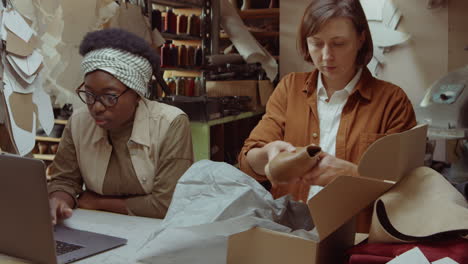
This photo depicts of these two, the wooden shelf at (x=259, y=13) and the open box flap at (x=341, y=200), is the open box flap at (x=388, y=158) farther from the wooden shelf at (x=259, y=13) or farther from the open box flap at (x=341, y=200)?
the wooden shelf at (x=259, y=13)

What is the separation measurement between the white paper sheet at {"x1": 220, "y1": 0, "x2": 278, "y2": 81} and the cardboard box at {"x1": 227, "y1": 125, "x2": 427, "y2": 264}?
333 cm

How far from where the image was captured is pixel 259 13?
5195 millimetres

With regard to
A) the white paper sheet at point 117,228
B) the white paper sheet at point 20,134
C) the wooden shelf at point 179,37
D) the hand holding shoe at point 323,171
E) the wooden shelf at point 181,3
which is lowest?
the white paper sheet at point 117,228

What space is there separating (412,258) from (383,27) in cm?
336

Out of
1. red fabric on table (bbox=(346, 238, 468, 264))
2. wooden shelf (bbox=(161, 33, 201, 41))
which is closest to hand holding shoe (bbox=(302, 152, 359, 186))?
red fabric on table (bbox=(346, 238, 468, 264))

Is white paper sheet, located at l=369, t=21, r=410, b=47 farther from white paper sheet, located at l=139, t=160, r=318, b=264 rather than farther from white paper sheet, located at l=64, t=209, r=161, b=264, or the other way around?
white paper sheet, located at l=139, t=160, r=318, b=264

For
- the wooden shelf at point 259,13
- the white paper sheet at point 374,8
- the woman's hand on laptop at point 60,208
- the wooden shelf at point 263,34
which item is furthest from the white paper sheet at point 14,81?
the wooden shelf at point 259,13

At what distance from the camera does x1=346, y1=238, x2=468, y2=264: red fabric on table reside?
73cm

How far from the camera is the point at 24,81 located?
213 cm

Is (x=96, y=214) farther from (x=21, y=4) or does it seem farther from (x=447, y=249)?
(x=447, y=249)

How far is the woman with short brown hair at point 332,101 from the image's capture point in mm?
1577

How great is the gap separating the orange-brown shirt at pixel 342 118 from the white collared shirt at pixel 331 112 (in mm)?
20

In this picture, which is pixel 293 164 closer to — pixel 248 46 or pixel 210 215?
pixel 210 215

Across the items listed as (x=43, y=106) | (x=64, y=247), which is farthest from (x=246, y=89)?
(x=64, y=247)
